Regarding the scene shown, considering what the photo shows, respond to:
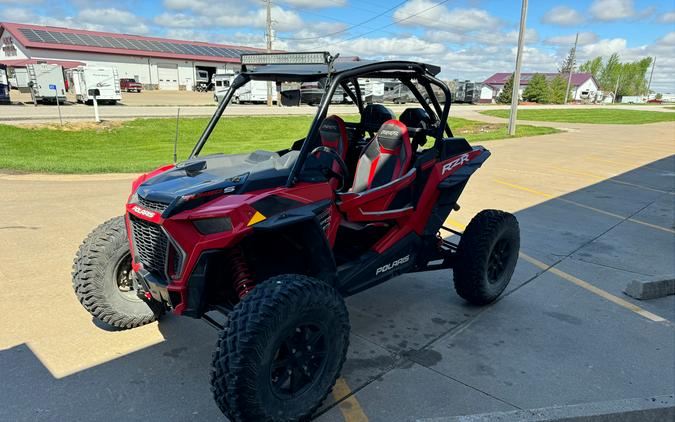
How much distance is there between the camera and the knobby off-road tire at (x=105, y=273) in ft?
10.8

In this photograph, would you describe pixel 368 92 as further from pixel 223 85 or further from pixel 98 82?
pixel 98 82

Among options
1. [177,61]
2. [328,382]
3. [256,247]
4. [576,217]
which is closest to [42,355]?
[256,247]

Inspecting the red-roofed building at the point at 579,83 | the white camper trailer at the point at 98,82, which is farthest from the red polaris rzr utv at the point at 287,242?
the red-roofed building at the point at 579,83

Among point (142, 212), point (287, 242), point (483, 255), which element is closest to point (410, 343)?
point (483, 255)

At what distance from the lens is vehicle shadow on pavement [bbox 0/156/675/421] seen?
2838 mm

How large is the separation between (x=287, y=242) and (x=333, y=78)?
1064 millimetres

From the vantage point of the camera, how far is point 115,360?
127 inches

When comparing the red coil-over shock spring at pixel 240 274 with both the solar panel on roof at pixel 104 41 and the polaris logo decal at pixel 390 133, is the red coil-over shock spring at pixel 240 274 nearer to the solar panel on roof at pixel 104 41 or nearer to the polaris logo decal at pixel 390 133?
the polaris logo decal at pixel 390 133

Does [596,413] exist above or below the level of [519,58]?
below

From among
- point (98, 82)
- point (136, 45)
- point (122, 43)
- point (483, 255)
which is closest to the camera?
point (483, 255)

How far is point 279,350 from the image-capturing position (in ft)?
8.45

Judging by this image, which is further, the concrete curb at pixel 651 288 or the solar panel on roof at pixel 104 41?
the solar panel on roof at pixel 104 41

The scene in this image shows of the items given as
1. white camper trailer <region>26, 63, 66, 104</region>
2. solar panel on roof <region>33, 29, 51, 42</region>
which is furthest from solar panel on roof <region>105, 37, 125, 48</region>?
white camper trailer <region>26, 63, 66, 104</region>

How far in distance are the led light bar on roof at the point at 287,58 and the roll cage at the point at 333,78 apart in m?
0.03
